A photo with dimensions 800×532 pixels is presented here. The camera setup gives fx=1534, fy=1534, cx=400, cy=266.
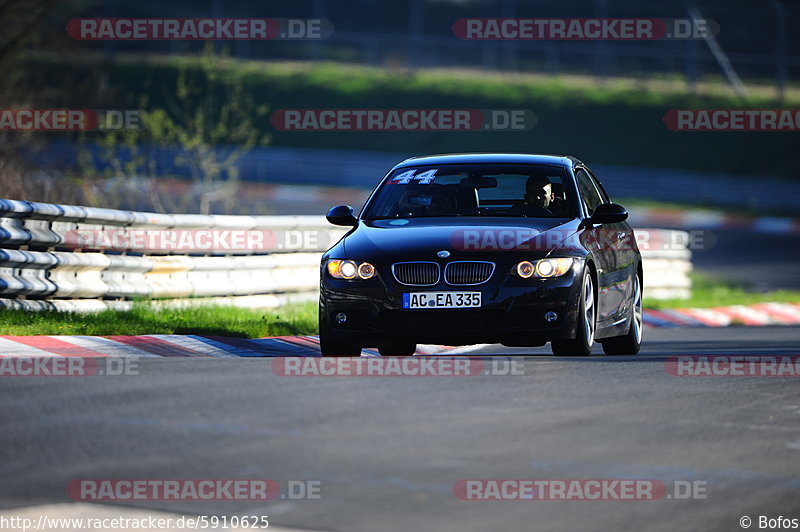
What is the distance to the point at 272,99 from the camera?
53781 millimetres

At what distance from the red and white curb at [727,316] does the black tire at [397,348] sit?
9215mm

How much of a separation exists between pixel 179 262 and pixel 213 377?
20.4 feet

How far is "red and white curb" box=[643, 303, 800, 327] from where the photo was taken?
21250mm

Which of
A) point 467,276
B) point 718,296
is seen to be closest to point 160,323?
point 467,276

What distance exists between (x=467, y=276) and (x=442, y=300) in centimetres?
24

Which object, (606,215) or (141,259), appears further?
(141,259)

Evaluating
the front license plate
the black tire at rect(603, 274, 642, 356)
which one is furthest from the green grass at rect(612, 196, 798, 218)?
the front license plate

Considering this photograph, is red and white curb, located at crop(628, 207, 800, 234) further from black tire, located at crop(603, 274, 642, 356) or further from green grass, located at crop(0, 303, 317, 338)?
black tire, located at crop(603, 274, 642, 356)

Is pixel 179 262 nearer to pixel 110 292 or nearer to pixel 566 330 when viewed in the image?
pixel 110 292

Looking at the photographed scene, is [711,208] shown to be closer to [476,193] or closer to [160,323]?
[160,323]

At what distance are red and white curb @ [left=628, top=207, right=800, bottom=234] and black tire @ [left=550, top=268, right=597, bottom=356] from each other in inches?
1104

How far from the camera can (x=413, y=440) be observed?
7.12 meters

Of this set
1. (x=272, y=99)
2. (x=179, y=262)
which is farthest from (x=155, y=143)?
(x=179, y=262)

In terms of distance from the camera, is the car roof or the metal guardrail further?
the metal guardrail
